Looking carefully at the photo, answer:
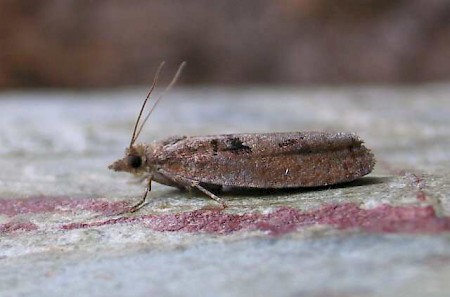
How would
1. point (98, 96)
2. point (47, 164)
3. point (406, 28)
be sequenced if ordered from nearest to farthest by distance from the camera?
1. point (47, 164)
2. point (98, 96)
3. point (406, 28)

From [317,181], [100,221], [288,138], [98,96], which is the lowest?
[100,221]

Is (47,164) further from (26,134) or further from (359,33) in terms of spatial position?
(359,33)

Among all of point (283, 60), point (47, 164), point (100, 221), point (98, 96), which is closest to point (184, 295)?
point (100, 221)

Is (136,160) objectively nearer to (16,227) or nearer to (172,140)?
(172,140)

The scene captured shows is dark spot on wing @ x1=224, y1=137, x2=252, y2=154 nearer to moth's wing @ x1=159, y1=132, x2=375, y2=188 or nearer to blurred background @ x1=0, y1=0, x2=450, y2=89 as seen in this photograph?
moth's wing @ x1=159, y1=132, x2=375, y2=188

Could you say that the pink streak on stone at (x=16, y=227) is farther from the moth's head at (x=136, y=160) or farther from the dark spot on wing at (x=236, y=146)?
the dark spot on wing at (x=236, y=146)

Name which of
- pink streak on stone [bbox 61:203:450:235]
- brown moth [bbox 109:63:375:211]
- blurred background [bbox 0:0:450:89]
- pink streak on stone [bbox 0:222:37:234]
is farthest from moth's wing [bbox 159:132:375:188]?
blurred background [bbox 0:0:450:89]

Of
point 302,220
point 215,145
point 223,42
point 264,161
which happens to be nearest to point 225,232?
point 302,220
